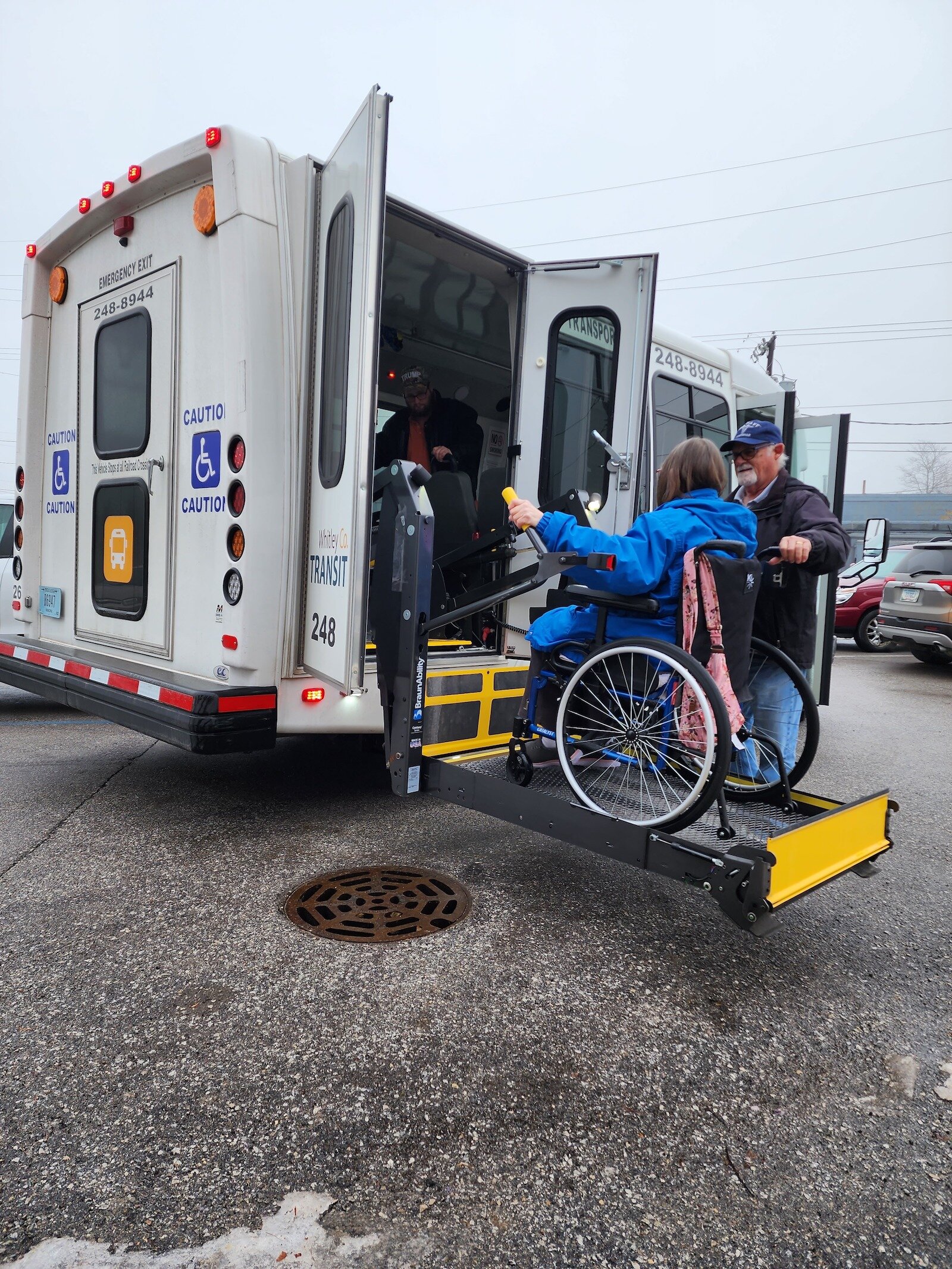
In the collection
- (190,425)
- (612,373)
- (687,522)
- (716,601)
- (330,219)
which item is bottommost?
(716,601)

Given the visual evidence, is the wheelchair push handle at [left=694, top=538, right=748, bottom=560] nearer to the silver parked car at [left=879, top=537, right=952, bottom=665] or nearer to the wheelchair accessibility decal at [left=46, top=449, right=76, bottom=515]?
the wheelchair accessibility decal at [left=46, top=449, right=76, bottom=515]

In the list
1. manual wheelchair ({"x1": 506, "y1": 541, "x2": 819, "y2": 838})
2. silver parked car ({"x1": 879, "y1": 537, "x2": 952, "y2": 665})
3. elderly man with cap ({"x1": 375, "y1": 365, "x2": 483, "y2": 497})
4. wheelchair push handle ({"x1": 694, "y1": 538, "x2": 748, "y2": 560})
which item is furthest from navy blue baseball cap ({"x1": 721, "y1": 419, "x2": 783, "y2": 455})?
silver parked car ({"x1": 879, "y1": 537, "x2": 952, "y2": 665})

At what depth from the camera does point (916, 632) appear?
11148 mm

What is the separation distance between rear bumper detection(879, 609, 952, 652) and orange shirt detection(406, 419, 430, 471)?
8.17 m

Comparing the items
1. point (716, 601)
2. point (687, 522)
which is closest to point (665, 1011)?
point (716, 601)

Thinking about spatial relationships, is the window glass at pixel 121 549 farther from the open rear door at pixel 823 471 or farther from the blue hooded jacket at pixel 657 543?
the open rear door at pixel 823 471

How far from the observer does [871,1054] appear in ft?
7.50

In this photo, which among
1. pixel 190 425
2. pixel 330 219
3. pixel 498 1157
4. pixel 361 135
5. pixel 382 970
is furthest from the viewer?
pixel 190 425

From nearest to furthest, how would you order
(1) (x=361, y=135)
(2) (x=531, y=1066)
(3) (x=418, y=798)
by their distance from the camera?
(2) (x=531, y=1066)
(1) (x=361, y=135)
(3) (x=418, y=798)

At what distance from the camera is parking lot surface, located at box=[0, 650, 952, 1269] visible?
1.65 m

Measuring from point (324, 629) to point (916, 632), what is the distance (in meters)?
10.2

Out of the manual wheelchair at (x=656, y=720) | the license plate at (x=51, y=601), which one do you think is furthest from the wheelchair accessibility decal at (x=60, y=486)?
the manual wheelchair at (x=656, y=720)

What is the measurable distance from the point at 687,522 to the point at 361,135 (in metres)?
1.85

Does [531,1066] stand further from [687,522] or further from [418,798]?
[418,798]
